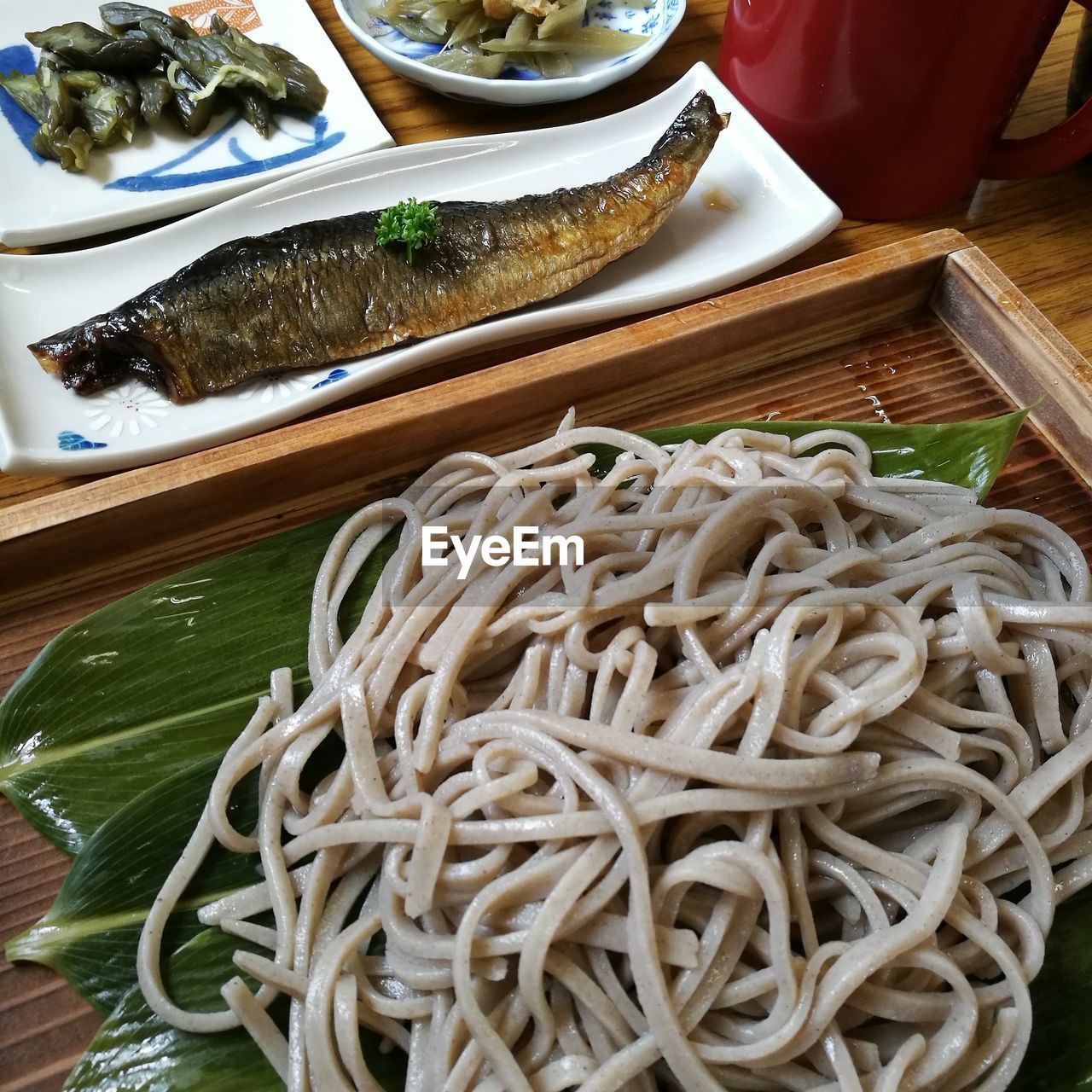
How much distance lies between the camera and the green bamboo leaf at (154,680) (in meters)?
1.47

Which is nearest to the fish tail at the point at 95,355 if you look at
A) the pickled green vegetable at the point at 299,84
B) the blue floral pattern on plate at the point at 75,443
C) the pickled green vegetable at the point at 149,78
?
the blue floral pattern on plate at the point at 75,443

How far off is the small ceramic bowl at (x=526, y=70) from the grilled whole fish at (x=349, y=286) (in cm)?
58

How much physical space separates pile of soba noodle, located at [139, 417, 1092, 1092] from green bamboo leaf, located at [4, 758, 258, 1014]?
38mm

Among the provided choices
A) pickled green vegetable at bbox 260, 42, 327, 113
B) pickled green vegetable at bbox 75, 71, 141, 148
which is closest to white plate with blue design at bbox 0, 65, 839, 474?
pickled green vegetable at bbox 260, 42, 327, 113

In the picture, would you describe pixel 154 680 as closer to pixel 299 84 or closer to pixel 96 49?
pixel 299 84

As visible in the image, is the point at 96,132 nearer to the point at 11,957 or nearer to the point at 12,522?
the point at 12,522

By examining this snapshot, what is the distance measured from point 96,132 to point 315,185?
68cm

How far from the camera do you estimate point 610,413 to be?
1975 mm

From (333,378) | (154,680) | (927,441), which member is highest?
(333,378)

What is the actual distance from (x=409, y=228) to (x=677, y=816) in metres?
1.56

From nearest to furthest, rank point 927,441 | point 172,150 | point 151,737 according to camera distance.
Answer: point 151,737 → point 927,441 → point 172,150

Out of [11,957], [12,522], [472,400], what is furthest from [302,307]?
[11,957]

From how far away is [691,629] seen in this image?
141 centimetres

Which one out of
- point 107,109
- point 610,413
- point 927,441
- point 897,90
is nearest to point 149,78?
point 107,109
